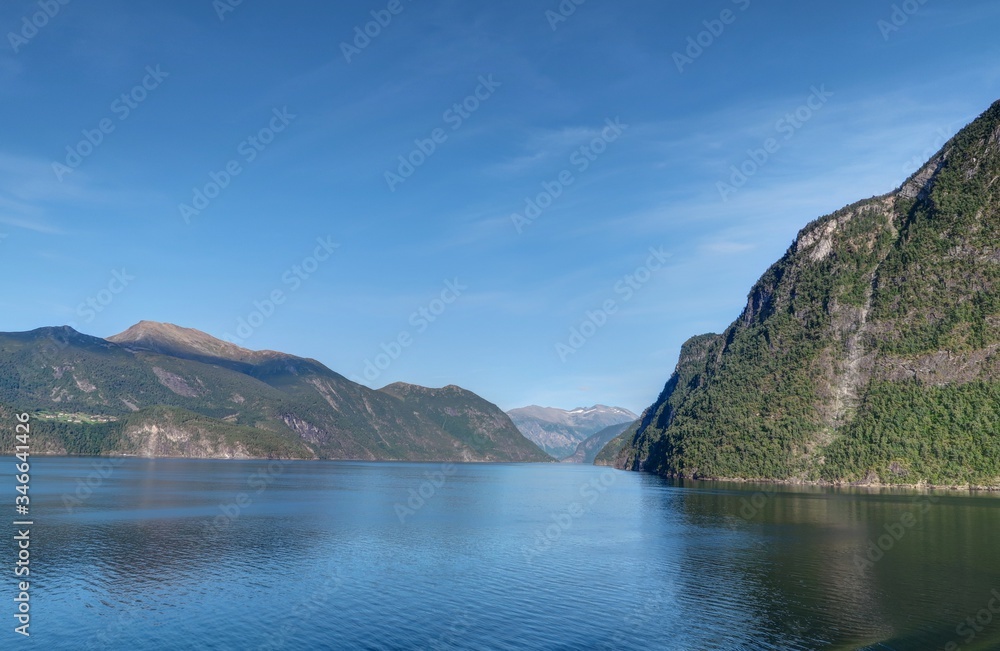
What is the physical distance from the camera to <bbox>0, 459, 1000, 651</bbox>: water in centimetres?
5556

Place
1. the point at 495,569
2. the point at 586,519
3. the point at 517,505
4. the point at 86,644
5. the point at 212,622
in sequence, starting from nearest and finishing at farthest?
the point at 86,644 → the point at 212,622 → the point at 495,569 → the point at 586,519 → the point at 517,505

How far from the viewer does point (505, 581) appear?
251 ft

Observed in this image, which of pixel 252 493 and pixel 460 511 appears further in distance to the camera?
pixel 252 493

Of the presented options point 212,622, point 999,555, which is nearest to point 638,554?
point 999,555

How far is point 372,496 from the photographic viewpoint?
646 feet

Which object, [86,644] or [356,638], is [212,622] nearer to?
[86,644]

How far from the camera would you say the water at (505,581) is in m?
55.6

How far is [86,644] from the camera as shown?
5262cm

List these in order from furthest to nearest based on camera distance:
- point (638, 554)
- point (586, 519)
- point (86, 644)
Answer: point (586, 519)
point (638, 554)
point (86, 644)

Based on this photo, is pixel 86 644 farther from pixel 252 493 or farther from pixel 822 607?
pixel 252 493

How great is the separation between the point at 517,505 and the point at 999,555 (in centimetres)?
10944

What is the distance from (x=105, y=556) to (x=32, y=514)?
167 ft

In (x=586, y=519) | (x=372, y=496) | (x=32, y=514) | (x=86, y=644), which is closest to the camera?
(x=86, y=644)

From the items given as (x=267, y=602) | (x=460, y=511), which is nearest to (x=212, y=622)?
(x=267, y=602)
